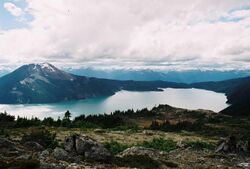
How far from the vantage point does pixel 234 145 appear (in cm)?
4797

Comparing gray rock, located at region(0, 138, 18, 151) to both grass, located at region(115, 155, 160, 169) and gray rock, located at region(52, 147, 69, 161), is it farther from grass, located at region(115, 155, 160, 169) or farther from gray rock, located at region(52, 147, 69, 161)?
grass, located at region(115, 155, 160, 169)

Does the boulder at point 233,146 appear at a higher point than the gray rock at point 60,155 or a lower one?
lower

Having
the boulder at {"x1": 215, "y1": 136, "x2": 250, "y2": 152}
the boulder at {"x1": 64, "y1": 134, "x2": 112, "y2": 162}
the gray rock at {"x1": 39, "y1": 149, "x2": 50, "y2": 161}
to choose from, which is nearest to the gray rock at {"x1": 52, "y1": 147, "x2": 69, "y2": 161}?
the gray rock at {"x1": 39, "y1": 149, "x2": 50, "y2": 161}

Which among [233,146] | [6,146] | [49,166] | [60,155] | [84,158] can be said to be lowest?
[233,146]

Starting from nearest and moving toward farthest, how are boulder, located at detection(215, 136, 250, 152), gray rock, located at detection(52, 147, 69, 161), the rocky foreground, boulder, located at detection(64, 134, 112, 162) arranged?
the rocky foreground, gray rock, located at detection(52, 147, 69, 161), boulder, located at detection(64, 134, 112, 162), boulder, located at detection(215, 136, 250, 152)

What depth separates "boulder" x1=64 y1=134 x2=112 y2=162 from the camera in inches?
1195

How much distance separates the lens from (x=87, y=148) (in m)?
31.1

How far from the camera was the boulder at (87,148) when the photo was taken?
99.6ft

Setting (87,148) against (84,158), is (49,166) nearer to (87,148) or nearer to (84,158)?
(84,158)

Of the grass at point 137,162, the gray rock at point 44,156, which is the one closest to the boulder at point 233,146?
the grass at point 137,162

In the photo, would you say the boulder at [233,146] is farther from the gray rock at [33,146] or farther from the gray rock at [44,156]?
the gray rock at [44,156]

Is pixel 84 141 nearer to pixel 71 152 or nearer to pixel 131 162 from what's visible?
pixel 71 152

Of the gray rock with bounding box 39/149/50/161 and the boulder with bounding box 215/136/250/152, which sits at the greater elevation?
the gray rock with bounding box 39/149/50/161

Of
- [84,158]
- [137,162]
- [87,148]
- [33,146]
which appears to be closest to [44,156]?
[84,158]
